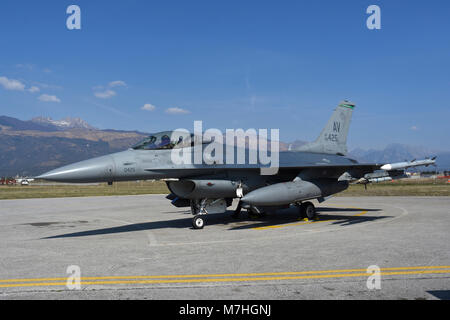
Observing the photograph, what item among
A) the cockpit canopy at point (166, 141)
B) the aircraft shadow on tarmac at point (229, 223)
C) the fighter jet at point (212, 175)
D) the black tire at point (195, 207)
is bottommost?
the aircraft shadow on tarmac at point (229, 223)

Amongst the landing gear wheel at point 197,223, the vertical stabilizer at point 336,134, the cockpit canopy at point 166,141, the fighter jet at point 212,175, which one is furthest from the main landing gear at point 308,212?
the cockpit canopy at point 166,141

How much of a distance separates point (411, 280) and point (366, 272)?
69 cm

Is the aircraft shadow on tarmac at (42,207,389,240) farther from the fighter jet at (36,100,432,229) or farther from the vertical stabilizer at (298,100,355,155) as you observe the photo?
the vertical stabilizer at (298,100,355,155)

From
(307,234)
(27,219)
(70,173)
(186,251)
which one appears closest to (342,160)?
(307,234)

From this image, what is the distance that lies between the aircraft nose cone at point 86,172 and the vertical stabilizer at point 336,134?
9.23 metres

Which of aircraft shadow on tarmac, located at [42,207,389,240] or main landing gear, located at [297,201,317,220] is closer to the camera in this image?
aircraft shadow on tarmac, located at [42,207,389,240]

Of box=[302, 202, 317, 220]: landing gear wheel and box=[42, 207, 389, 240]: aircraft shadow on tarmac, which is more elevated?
box=[302, 202, 317, 220]: landing gear wheel

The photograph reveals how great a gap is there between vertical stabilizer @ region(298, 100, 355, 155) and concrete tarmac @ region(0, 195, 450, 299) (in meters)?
4.82

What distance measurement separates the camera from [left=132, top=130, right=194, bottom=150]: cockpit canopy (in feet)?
37.3

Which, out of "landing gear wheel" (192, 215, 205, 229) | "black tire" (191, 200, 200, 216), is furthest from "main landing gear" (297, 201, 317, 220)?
"landing gear wheel" (192, 215, 205, 229)

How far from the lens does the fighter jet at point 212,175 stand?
1047 centimetres

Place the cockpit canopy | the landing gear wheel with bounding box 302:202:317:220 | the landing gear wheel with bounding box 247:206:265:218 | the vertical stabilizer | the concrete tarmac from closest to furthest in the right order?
the concrete tarmac
the cockpit canopy
the landing gear wheel with bounding box 247:206:265:218
the landing gear wheel with bounding box 302:202:317:220
the vertical stabilizer

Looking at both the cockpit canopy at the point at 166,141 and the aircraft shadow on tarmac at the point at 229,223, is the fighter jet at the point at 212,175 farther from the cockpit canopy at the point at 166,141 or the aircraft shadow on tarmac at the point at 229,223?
the aircraft shadow on tarmac at the point at 229,223

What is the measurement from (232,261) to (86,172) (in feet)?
15.7
